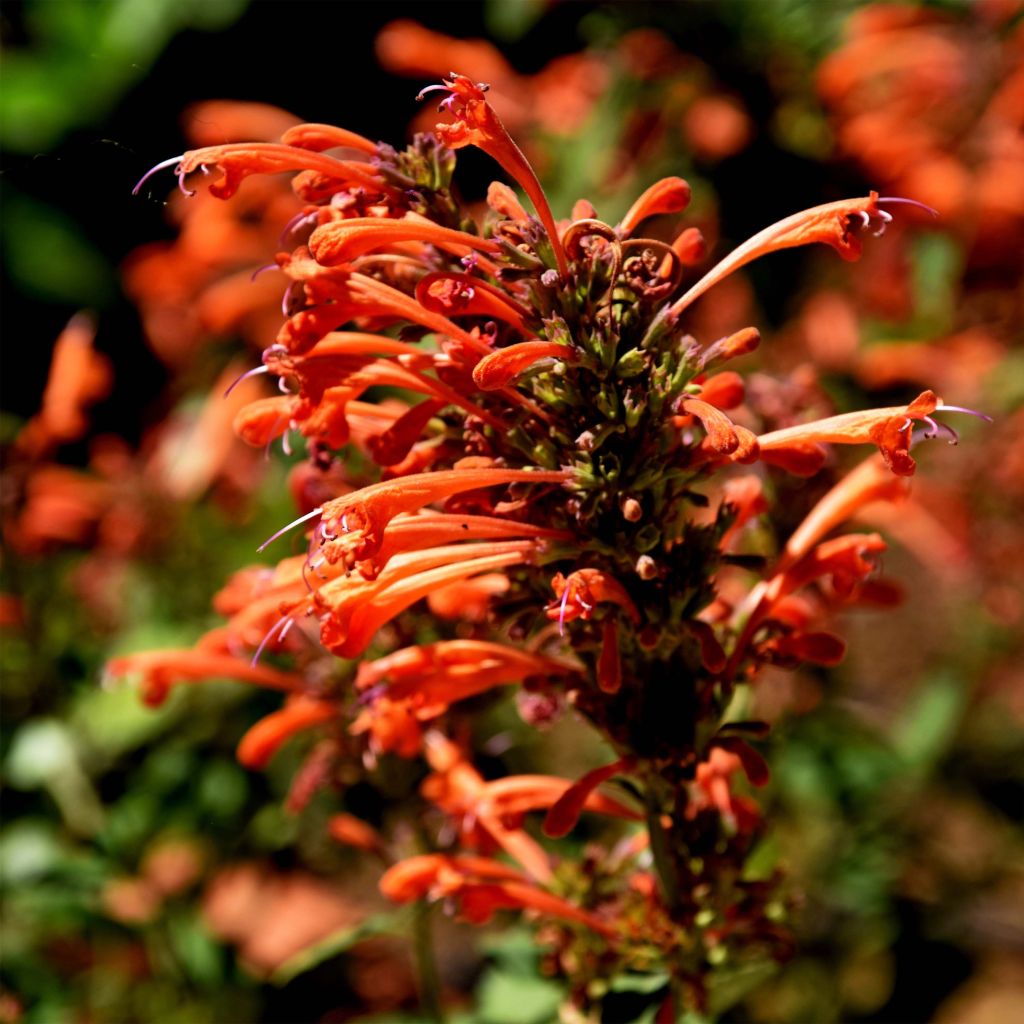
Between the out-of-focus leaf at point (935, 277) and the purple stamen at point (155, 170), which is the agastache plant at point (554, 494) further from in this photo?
the out-of-focus leaf at point (935, 277)

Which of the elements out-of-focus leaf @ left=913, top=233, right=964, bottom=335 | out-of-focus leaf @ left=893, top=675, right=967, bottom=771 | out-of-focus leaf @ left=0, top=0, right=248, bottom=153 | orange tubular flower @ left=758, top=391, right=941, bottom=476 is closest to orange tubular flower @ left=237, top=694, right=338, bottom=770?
orange tubular flower @ left=758, top=391, right=941, bottom=476

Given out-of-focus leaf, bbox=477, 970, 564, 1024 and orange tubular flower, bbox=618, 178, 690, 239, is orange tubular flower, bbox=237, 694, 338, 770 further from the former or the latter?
orange tubular flower, bbox=618, 178, 690, 239

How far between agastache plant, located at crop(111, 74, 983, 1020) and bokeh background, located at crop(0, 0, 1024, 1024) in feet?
1.67

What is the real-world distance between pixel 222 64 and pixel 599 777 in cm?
511

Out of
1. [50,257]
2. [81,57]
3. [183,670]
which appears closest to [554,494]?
[183,670]

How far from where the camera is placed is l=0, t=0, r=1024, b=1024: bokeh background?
3.17 meters

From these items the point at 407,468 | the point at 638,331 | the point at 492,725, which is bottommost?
the point at 492,725

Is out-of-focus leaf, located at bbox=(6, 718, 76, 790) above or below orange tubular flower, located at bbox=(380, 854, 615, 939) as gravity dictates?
below

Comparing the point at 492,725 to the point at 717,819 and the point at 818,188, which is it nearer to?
the point at 717,819

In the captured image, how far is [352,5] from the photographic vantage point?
224 inches

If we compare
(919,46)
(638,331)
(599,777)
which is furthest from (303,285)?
(919,46)

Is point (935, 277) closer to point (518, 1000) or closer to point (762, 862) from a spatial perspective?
point (762, 862)

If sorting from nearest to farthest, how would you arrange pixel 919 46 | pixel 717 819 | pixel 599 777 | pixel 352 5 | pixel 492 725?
1. pixel 599 777
2. pixel 717 819
3. pixel 492 725
4. pixel 919 46
5. pixel 352 5

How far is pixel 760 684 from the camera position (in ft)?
11.0
